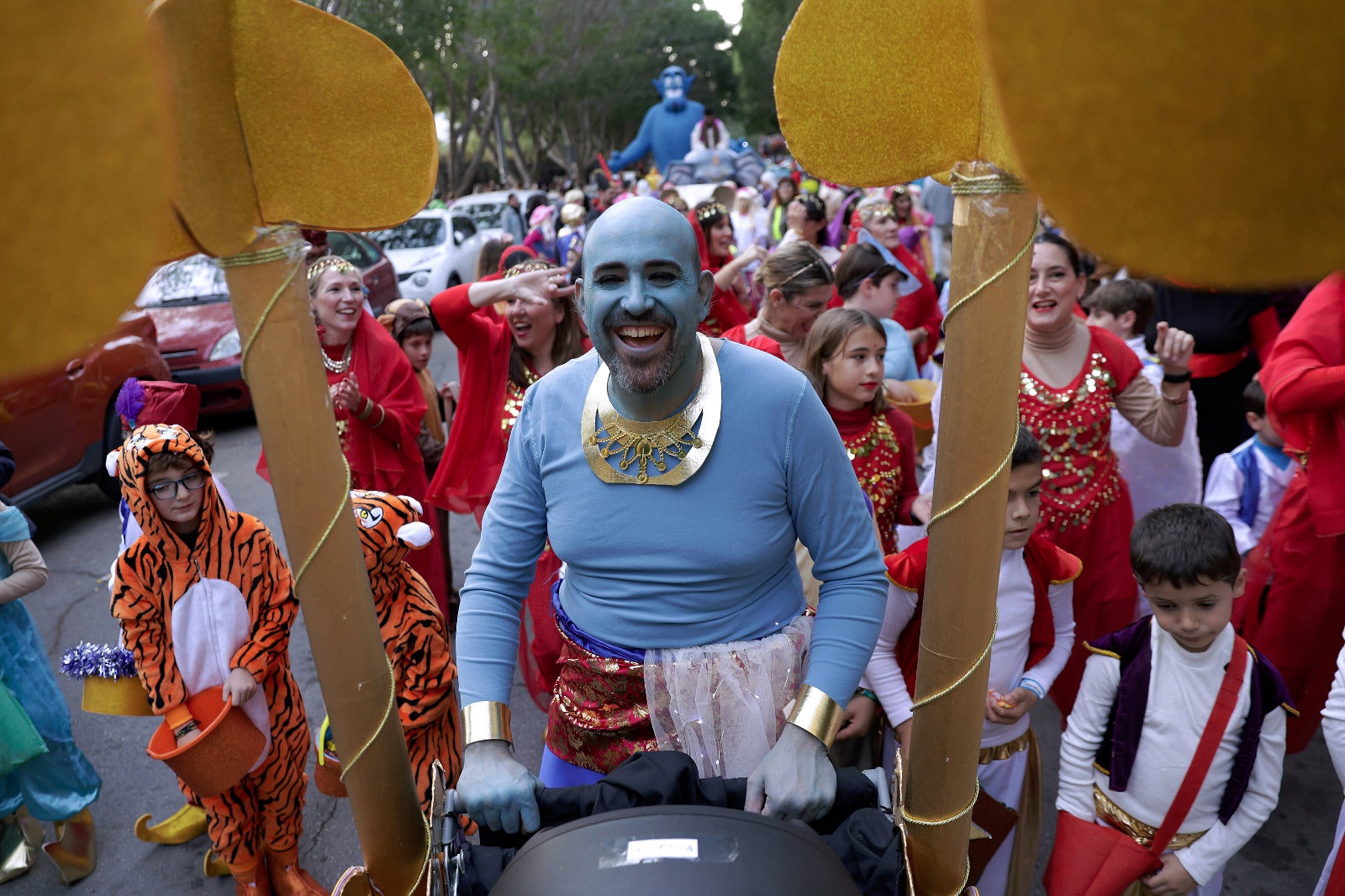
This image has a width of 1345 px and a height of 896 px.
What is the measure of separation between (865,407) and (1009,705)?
3.87ft

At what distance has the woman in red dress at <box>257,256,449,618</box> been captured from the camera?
4.24 meters

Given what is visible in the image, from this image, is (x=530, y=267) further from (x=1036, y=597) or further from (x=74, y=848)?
(x=74, y=848)

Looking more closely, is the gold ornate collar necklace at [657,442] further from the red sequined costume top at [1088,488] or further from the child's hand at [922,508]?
the red sequined costume top at [1088,488]

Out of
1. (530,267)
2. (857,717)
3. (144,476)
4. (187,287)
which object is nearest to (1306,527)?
(857,717)

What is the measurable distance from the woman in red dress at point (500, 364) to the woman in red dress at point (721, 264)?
836mm

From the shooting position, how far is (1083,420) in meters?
3.34

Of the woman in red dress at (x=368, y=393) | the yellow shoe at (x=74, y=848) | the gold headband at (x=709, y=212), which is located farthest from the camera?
the gold headband at (x=709, y=212)

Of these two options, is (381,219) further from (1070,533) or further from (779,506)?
(1070,533)

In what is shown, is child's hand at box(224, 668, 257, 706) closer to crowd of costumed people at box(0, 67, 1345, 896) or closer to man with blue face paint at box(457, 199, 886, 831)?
crowd of costumed people at box(0, 67, 1345, 896)

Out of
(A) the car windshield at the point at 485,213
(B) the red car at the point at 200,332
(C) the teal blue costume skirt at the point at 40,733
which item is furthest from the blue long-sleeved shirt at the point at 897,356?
(A) the car windshield at the point at 485,213

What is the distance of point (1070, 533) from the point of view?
3.40m

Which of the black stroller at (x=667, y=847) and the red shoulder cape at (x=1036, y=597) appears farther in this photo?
the red shoulder cape at (x=1036, y=597)

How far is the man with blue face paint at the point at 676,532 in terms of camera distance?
1778 millimetres

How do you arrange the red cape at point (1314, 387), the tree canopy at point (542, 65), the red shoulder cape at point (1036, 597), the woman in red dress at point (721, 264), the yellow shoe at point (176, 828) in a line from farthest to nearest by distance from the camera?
the tree canopy at point (542, 65) → the woman in red dress at point (721, 264) → the yellow shoe at point (176, 828) → the red cape at point (1314, 387) → the red shoulder cape at point (1036, 597)
